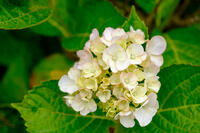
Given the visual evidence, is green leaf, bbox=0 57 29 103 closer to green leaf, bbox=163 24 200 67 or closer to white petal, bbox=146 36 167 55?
green leaf, bbox=163 24 200 67

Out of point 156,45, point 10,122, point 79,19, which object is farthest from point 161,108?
point 10,122

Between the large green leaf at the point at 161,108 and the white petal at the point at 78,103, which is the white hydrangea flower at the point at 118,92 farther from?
the large green leaf at the point at 161,108

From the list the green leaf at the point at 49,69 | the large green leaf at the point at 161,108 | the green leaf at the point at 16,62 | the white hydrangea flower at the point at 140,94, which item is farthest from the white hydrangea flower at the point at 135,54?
the green leaf at the point at 16,62

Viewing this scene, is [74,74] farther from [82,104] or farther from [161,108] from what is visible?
[161,108]

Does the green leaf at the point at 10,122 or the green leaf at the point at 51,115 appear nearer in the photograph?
the green leaf at the point at 51,115

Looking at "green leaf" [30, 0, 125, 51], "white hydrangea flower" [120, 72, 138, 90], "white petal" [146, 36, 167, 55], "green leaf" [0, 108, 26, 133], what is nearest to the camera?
"white hydrangea flower" [120, 72, 138, 90]

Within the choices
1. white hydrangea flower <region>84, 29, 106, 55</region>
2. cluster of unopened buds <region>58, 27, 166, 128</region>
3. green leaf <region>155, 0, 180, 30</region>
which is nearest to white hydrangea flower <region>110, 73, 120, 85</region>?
cluster of unopened buds <region>58, 27, 166, 128</region>

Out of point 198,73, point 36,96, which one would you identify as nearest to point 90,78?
point 36,96
